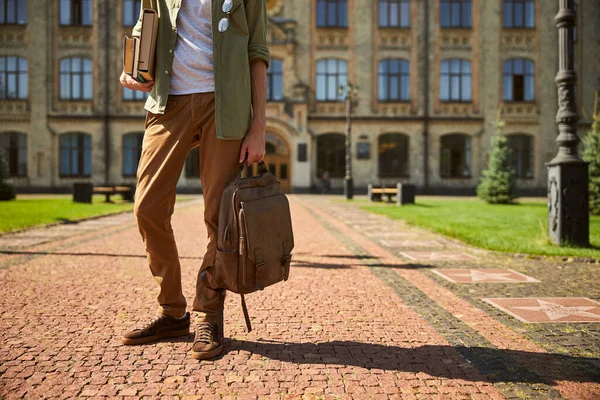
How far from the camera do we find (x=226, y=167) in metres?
2.86

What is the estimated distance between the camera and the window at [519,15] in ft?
98.2

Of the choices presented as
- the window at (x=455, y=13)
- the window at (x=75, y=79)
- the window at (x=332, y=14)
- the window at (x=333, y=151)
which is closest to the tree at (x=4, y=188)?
the window at (x=75, y=79)

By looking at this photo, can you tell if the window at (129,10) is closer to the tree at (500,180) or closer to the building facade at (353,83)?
the building facade at (353,83)

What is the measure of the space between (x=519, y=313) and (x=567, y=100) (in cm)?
450

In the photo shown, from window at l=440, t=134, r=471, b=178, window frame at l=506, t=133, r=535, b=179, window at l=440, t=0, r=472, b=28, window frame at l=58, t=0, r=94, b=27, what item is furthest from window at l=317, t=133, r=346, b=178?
window frame at l=58, t=0, r=94, b=27

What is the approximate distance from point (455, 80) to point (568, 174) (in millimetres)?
24501

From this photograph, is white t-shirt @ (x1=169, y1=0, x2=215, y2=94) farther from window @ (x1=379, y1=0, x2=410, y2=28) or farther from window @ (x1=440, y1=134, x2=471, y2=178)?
window @ (x1=379, y1=0, x2=410, y2=28)

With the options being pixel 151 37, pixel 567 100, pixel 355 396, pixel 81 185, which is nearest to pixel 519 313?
pixel 355 396

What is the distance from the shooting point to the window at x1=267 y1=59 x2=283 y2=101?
2958 centimetres

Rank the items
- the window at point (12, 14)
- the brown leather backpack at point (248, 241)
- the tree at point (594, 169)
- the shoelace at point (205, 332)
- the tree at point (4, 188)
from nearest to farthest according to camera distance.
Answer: the brown leather backpack at point (248, 241), the shoelace at point (205, 332), the tree at point (594, 169), the tree at point (4, 188), the window at point (12, 14)

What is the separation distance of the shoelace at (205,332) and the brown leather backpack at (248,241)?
228 millimetres

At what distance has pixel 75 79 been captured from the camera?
29.8 meters

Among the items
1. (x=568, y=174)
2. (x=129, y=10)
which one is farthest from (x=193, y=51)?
(x=129, y=10)

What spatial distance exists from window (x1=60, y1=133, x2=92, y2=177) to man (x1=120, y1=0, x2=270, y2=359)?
95.2ft
